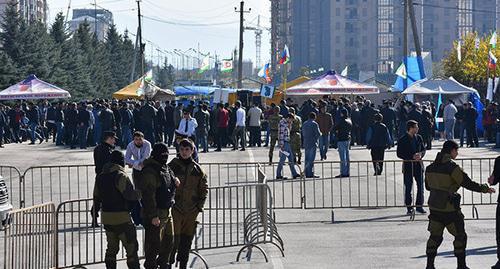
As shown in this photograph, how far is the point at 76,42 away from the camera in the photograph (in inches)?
3000

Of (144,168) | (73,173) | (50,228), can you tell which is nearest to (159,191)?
(144,168)

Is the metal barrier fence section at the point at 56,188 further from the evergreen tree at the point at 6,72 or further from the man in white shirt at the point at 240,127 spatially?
the evergreen tree at the point at 6,72

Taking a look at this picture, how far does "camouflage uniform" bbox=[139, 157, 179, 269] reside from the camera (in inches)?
481

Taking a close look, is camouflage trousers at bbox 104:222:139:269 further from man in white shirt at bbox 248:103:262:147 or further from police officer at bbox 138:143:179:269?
man in white shirt at bbox 248:103:262:147

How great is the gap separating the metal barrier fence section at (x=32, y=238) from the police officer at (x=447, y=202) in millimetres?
4189

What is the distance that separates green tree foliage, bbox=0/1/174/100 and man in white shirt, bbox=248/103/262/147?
20.1 meters

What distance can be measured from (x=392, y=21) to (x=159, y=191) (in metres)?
159

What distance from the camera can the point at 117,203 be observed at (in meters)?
12.4

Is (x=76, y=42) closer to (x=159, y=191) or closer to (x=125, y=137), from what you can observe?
(x=125, y=137)

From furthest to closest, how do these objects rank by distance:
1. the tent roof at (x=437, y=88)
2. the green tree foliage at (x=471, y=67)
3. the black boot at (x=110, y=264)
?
1. the green tree foliage at (x=471, y=67)
2. the tent roof at (x=437, y=88)
3. the black boot at (x=110, y=264)

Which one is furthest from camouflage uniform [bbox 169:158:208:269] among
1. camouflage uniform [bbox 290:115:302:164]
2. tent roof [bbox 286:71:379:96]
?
tent roof [bbox 286:71:379:96]

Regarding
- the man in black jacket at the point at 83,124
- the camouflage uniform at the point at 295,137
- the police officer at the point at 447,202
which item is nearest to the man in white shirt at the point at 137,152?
the police officer at the point at 447,202

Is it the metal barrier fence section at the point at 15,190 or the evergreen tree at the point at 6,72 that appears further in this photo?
the evergreen tree at the point at 6,72

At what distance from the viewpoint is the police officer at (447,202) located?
1288cm
